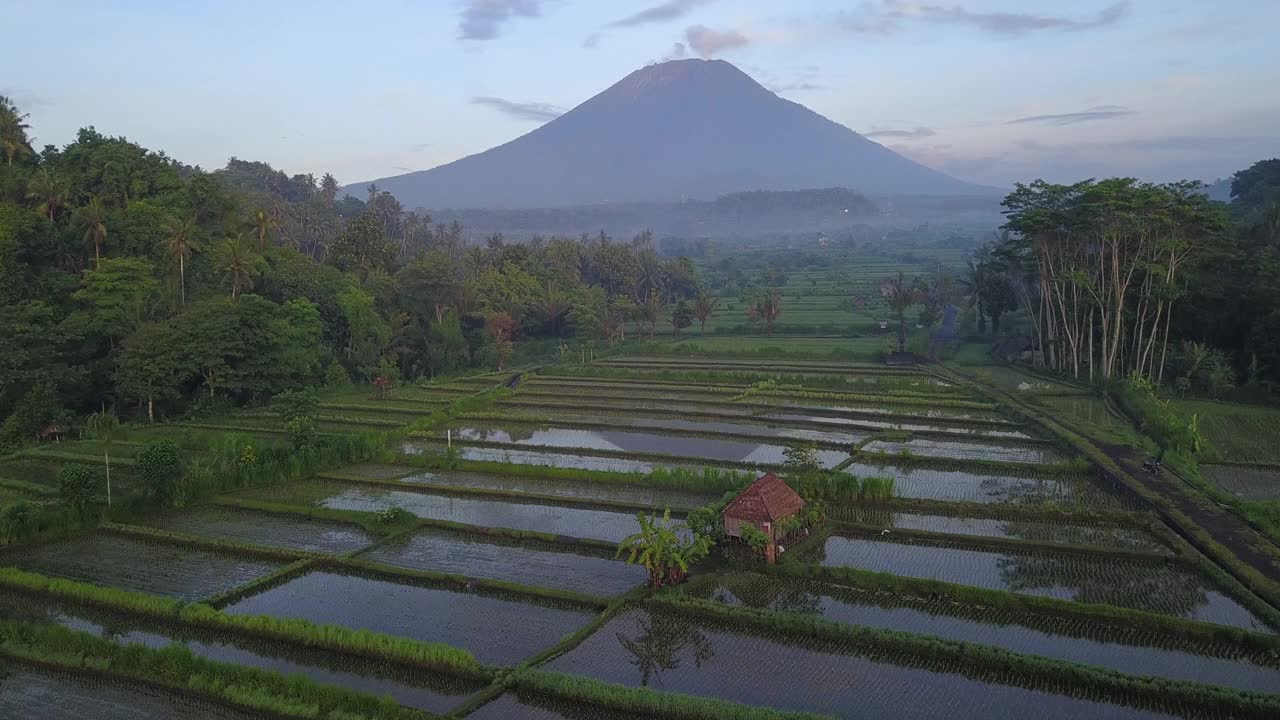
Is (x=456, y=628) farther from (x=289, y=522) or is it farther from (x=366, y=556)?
(x=289, y=522)

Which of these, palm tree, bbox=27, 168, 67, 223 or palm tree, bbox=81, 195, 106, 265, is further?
palm tree, bbox=27, 168, 67, 223

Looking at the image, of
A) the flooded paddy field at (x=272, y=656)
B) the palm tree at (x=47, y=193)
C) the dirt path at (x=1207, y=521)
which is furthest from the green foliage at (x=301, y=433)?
the dirt path at (x=1207, y=521)

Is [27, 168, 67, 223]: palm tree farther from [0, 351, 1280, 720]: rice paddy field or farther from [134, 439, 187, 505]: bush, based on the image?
[134, 439, 187, 505]: bush

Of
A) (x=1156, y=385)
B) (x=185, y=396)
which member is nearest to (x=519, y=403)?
(x=185, y=396)

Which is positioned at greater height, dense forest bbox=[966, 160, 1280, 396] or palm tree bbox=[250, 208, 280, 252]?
palm tree bbox=[250, 208, 280, 252]

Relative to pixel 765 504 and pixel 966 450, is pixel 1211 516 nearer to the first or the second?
pixel 966 450

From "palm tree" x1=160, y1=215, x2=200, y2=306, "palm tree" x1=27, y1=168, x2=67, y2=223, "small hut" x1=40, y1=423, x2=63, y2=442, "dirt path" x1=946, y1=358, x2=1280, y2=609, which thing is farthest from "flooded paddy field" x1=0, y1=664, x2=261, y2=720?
"palm tree" x1=27, y1=168, x2=67, y2=223

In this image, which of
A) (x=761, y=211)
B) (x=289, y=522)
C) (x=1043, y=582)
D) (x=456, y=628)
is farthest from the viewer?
(x=761, y=211)
